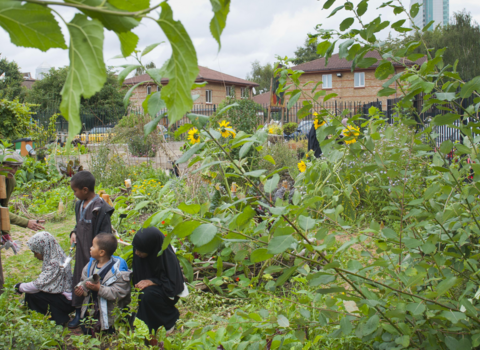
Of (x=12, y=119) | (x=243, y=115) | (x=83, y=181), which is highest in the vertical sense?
(x=12, y=119)

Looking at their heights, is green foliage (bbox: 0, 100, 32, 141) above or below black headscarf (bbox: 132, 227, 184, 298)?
above

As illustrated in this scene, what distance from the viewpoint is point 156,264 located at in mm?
3371

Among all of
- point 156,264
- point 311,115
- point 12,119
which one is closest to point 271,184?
point 311,115

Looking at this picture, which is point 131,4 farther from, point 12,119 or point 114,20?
point 12,119

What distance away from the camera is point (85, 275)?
3414mm

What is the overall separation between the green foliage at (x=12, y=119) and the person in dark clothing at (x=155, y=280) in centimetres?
683

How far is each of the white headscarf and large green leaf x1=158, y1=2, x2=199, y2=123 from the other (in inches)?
143

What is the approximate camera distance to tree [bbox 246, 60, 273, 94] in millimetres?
51625

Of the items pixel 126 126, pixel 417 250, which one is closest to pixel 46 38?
pixel 417 250

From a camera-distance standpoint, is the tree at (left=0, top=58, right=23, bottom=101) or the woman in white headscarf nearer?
the woman in white headscarf

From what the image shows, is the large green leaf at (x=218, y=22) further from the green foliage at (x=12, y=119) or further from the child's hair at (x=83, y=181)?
the green foliage at (x=12, y=119)

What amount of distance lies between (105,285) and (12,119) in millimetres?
7507

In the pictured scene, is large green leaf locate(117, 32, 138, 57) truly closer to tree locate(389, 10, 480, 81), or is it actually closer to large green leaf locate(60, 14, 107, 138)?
large green leaf locate(60, 14, 107, 138)

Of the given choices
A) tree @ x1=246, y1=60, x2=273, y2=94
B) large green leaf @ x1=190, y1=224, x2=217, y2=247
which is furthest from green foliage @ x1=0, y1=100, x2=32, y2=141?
tree @ x1=246, y1=60, x2=273, y2=94
